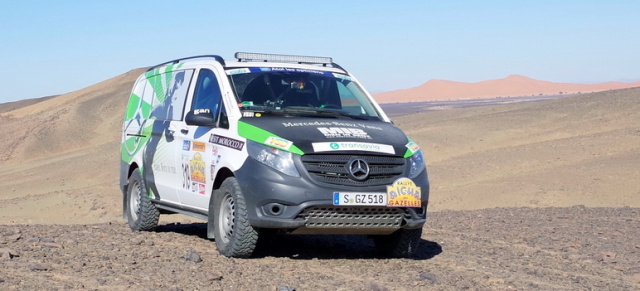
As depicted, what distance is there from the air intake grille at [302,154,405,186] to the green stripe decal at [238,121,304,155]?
0.38ft

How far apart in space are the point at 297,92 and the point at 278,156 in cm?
151

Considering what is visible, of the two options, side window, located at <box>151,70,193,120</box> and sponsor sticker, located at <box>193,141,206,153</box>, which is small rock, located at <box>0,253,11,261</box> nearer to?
sponsor sticker, located at <box>193,141,206,153</box>

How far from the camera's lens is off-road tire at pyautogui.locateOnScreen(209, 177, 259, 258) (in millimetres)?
8516

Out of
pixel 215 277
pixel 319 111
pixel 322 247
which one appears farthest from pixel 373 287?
pixel 322 247

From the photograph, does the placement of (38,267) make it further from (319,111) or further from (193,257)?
(319,111)

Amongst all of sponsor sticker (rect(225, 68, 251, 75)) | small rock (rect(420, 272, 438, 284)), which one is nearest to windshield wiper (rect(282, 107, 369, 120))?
sponsor sticker (rect(225, 68, 251, 75))

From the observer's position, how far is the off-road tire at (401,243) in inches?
359

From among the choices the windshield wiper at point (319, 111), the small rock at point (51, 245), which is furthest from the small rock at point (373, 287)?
the small rock at point (51, 245)

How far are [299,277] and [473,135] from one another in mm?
24644

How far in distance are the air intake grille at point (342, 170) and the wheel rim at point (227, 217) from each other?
2.92 ft

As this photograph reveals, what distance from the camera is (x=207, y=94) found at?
387 inches

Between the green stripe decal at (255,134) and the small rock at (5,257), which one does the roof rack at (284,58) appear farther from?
the small rock at (5,257)

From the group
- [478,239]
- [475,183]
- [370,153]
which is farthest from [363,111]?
[475,183]

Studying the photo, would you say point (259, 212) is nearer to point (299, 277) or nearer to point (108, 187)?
point (299, 277)
